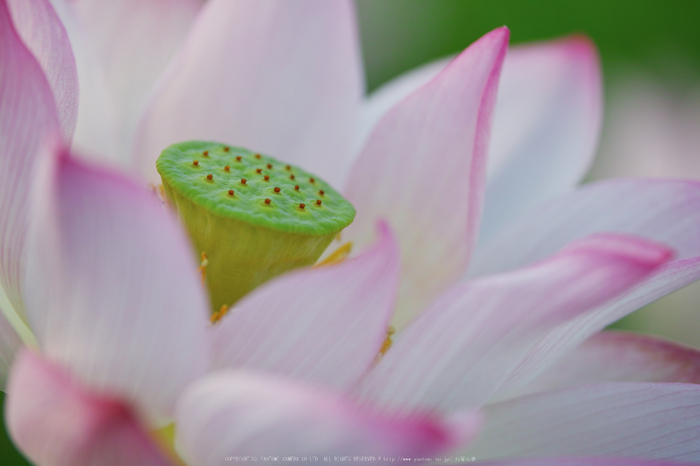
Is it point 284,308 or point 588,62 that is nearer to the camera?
point 284,308

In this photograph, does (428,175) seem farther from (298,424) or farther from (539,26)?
(539,26)

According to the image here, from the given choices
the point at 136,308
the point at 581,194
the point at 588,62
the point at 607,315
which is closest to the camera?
the point at 136,308

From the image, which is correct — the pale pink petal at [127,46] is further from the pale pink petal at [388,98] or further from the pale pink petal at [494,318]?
the pale pink petal at [494,318]

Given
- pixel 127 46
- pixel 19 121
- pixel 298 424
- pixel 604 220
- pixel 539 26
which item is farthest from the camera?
pixel 539 26

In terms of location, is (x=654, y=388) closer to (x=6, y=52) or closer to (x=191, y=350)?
(x=191, y=350)

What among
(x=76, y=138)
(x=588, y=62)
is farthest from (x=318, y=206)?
(x=588, y=62)

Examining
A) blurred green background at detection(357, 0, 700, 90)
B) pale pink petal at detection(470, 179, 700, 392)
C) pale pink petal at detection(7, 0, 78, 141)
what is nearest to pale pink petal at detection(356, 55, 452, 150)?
pale pink petal at detection(470, 179, 700, 392)

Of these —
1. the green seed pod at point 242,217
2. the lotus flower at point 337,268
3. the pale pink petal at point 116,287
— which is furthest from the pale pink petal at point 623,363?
the pale pink petal at point 116,287

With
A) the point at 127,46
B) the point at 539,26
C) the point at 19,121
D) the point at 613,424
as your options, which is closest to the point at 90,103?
the point at 127,46
